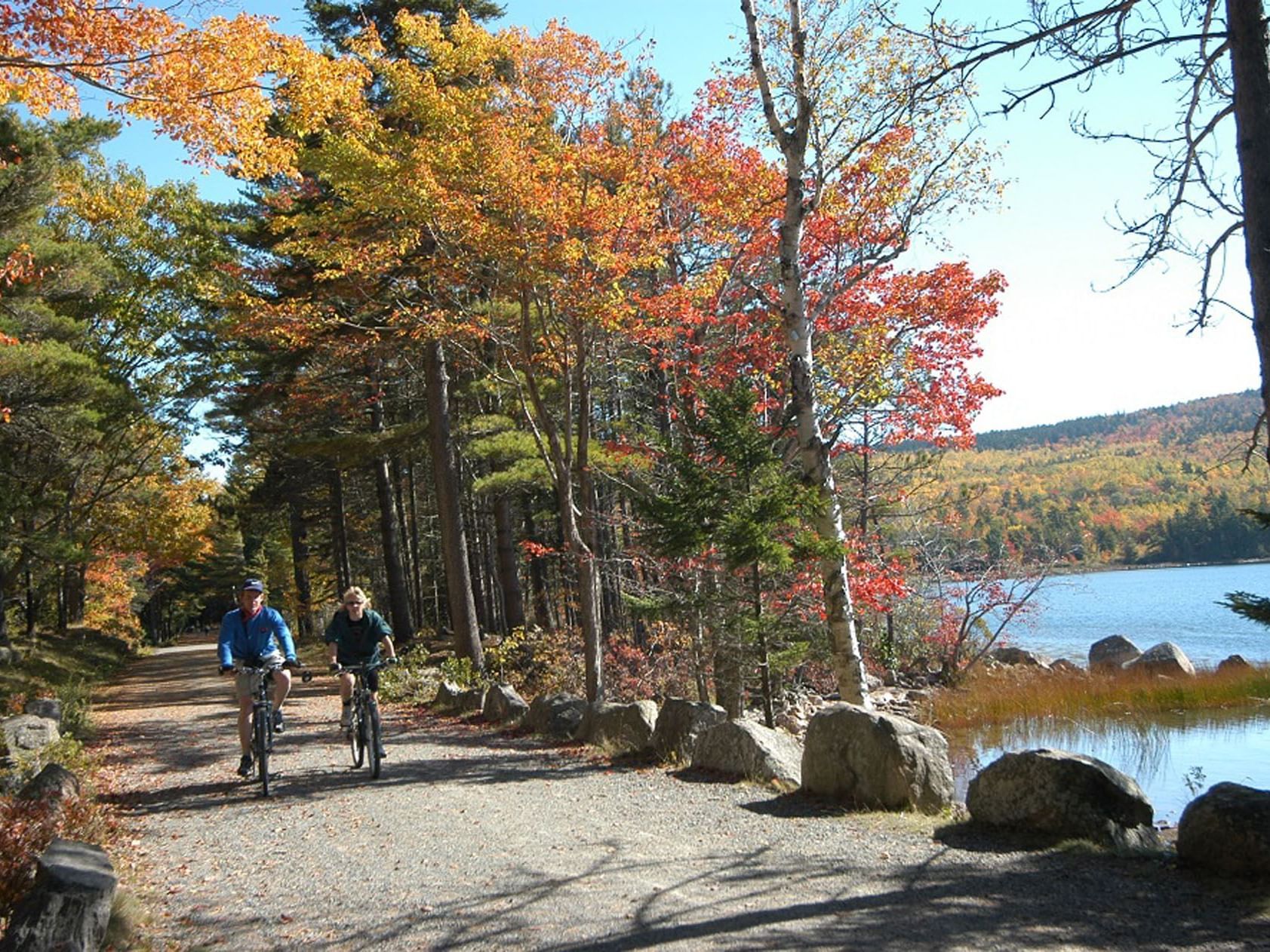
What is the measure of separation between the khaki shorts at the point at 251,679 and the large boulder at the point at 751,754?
12.3ft

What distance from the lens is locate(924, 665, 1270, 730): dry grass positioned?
17.1 meters

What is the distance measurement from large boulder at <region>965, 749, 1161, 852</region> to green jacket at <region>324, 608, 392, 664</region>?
5330 mm

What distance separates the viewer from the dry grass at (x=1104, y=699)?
56.2 ft

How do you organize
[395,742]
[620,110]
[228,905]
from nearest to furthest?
[228,905]
[395,742]
[620,110]

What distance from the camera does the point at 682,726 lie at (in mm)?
9547

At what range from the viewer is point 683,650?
680 inches

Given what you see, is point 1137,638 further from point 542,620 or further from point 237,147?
point 237,147

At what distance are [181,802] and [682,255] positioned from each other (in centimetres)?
1191

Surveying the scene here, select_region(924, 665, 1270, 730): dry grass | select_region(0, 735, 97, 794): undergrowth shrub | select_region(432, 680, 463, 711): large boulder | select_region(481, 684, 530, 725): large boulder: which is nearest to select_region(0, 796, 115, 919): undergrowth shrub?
select_region(0, 735, 97, 794): undergrowth shrub

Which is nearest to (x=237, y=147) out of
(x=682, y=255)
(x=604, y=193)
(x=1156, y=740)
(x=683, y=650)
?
(x=604, y=193)

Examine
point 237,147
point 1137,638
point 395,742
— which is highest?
point 237,147

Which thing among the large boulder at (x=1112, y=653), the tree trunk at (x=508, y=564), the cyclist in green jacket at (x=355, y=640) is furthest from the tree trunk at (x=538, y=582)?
the cyclist in green jacket at (x=355, y=640)

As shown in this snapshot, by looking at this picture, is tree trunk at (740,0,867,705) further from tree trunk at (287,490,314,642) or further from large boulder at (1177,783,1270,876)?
tree trunk at (287,490,314,642)

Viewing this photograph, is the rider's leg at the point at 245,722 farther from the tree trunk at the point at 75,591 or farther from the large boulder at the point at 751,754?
the tree trunk at the point at 75,591
